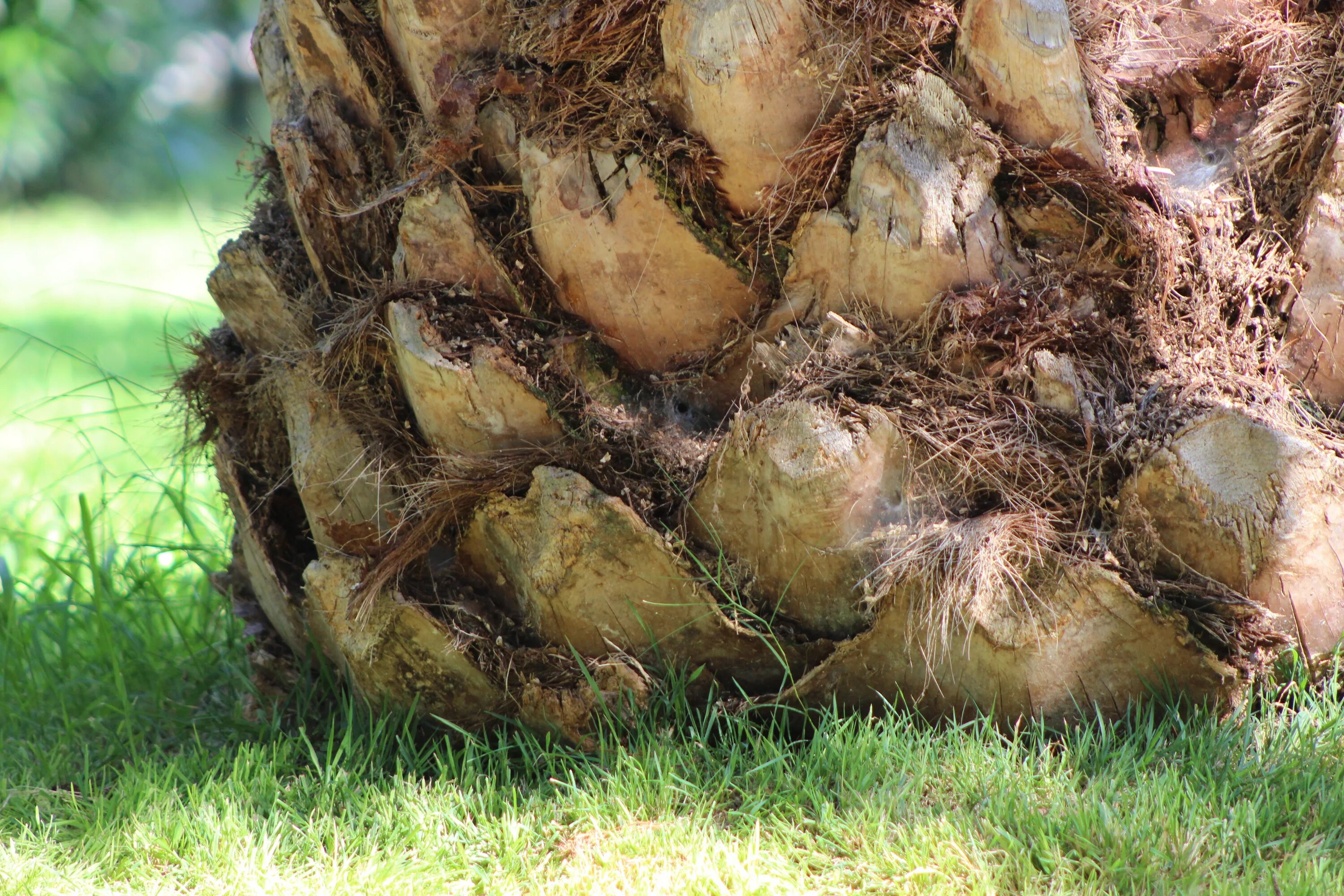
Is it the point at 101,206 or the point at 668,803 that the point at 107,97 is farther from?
the point at 668,803

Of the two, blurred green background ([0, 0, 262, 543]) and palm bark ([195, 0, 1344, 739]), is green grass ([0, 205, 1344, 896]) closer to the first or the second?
palm bark ([195, 0, 1344, 739])

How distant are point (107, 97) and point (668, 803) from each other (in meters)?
17.6

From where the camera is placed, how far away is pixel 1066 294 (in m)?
2.10

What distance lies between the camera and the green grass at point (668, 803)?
1756mm

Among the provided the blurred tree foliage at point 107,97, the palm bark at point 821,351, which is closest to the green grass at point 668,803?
the palm bark at point 821,351

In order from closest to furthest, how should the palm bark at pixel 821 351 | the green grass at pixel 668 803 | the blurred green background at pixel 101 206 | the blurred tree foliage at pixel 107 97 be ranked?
the green grass at pixel 668 803 → the palm bark at pixel 821 351 → the blurred green background at pixel 101 206 → the blurred tree foliage at pixel 107 97

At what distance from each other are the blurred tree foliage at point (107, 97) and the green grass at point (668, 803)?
41.2ft

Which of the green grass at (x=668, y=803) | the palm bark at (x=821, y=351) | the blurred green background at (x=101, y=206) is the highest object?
the blurred green background at (x=101, y=206)

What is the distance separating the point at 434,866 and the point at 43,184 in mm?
16846

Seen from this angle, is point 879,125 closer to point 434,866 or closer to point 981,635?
point 981,635

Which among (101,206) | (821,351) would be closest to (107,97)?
(101,206)

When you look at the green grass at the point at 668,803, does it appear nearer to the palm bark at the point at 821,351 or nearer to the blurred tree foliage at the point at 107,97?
the palm bark at the point at 821,351

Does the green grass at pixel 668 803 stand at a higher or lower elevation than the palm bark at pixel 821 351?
lower

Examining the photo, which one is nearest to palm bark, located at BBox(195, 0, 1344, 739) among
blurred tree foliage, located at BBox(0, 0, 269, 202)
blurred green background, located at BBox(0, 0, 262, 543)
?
blurred green background, located at BBox(0, 0, 262, 543)
